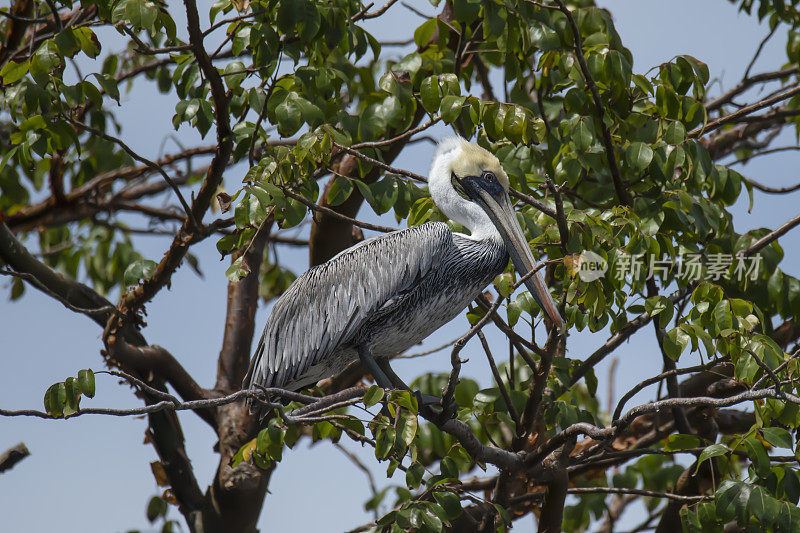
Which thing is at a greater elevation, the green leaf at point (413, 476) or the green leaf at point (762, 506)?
the green leaf at point (413, 476)

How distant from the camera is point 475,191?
4.50m

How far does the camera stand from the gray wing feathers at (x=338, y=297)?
168 inches

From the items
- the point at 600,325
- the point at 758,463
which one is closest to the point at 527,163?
the point at 600,325

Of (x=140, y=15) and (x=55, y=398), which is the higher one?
(x=140, y=15)

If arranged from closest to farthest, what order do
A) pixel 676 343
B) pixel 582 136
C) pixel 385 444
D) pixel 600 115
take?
pixel 385 444 < pixel 676 343 < pixel 582 136 < pixel 600 115

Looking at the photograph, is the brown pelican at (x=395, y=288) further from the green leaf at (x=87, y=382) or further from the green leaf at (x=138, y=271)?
the green leaf at (x=87, y=382)

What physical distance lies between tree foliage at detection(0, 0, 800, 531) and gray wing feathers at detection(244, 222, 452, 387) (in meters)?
0.20

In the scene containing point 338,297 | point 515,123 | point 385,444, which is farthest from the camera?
point 338,297

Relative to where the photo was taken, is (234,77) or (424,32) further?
(424,32)

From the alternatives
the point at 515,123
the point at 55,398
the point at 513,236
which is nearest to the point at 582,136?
the point at 515,123

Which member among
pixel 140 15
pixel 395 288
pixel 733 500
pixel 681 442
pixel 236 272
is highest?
pixel 140 15

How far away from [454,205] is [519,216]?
391mm

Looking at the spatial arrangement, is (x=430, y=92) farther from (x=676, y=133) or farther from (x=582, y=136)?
(x=676, y=133)

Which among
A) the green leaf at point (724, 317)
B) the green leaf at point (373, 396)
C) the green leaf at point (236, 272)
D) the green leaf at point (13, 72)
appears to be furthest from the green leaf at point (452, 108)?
the green leaf at point (13, 72)
